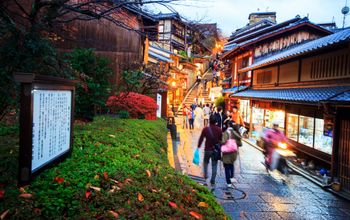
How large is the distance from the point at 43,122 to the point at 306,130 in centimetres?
1355

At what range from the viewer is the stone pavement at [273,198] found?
7.79m

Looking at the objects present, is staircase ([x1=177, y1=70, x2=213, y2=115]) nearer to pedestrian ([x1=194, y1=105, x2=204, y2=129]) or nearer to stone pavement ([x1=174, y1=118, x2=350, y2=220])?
pedestrian ([x1=194, y1=105, x2=204, y2=129])

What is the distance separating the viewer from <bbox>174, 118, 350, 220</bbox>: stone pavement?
779 cm

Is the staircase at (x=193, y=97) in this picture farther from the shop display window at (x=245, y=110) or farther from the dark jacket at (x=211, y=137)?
the dark jacket at (x=211, y=137)

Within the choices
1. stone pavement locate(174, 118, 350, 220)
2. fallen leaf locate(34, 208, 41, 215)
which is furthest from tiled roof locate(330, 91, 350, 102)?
fallen leaf locate(34, 208, 41, 215)

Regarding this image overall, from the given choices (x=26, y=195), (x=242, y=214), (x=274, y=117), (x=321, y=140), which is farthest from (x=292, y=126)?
(x=26, y=195)

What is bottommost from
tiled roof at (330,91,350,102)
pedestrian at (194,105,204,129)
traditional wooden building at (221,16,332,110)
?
pedestrian at (194,105,204,129)

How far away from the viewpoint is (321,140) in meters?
12.9

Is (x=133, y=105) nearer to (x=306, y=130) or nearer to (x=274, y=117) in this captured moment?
(x=306, y=130)

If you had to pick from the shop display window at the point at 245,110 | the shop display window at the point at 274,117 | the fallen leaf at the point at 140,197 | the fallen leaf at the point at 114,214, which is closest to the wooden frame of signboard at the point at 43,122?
the fallen leaf at the point at 114,214

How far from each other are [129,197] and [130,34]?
17.0 m

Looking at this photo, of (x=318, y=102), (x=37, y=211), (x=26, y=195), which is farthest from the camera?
(x=318, y=102)

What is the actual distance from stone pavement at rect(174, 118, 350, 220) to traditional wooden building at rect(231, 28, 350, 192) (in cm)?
126

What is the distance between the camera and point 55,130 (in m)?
4.58
